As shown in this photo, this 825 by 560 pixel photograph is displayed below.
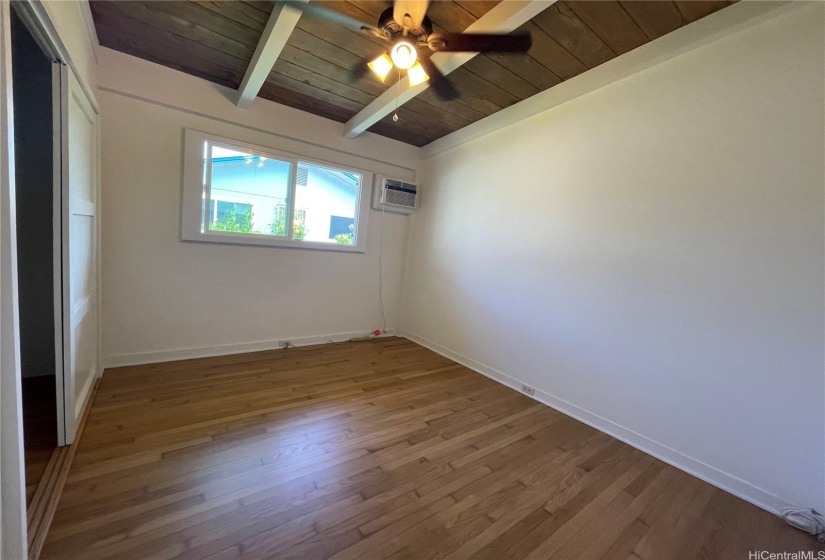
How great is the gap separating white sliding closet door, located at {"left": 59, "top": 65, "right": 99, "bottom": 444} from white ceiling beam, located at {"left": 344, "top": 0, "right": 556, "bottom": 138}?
200 cm

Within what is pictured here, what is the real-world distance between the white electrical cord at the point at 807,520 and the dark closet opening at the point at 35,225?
3973 mm

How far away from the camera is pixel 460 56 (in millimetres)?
2100

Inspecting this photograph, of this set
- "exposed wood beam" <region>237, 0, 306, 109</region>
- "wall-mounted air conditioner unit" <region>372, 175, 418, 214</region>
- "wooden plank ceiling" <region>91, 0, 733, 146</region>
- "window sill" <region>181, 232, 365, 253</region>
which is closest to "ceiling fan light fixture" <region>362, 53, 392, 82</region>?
"wooden plank ceiling" <region>91, 0, 733, 146</region>

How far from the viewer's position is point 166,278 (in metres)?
2.87

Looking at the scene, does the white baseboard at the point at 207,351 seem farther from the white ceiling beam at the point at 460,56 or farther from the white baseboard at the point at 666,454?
the white ceiling beam at the point at 460,56

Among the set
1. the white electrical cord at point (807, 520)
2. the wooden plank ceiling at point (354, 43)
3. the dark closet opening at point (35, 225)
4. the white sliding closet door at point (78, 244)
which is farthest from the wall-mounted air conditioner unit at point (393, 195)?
the white electrical cord at point (807, 520)

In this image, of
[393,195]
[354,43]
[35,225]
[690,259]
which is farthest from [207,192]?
[690,259]

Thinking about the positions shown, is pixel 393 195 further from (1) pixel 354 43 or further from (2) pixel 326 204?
(1) pixel 354 43

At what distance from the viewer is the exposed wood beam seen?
1902 mm

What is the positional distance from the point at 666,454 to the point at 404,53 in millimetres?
2974

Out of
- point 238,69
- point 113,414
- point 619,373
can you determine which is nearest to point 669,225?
point 619,373

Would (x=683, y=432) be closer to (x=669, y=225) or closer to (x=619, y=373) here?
(x=619, y=373)

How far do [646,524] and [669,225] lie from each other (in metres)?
1.73

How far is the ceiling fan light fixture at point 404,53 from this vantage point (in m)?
1.76
